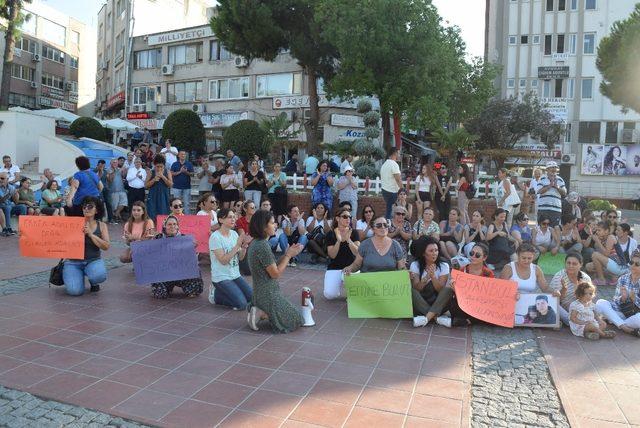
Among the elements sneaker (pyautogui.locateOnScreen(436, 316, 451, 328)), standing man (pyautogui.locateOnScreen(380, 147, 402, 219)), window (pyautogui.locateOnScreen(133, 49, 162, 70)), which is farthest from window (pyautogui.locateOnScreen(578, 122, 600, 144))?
sneaker (pyautogui.locateOnScreen(436, 316, 451, 328))

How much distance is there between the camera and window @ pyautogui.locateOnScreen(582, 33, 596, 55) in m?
42.2

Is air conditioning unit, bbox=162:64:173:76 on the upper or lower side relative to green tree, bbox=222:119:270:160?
upper

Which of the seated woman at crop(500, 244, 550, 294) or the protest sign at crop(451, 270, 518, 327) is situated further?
the seated woman at crop(500, 244, 550, 294)

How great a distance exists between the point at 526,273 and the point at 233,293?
146 inches

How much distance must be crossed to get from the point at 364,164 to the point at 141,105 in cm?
2741

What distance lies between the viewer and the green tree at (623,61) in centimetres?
2691

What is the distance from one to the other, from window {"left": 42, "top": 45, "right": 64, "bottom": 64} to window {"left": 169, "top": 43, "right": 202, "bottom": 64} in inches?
812

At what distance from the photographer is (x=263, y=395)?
473 cm

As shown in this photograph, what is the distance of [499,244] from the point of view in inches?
416

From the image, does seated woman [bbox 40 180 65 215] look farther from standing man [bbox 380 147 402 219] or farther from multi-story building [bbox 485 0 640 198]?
multi-story building [bbox 485 0 640 198]

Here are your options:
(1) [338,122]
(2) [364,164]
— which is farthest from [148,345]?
(1) [338,122]

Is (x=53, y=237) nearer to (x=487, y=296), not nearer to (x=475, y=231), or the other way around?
(x=487, y=296)

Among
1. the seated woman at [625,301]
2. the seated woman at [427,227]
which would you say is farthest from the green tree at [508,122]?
the seated woman at [625,301]

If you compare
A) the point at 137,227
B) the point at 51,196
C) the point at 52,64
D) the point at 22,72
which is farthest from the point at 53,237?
the point at 52,64
